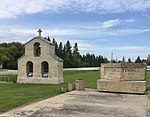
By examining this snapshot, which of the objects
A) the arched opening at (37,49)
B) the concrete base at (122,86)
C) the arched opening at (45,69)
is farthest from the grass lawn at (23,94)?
the arched opening at (37,49)

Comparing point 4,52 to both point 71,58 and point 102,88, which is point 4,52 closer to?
point 71,58

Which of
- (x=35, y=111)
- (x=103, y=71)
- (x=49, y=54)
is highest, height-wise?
(x=49, y=54)

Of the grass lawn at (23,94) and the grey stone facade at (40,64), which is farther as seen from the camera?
the grey stone facade at (40,64)

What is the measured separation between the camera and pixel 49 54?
28328 millimetres

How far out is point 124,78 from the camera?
20.9 m

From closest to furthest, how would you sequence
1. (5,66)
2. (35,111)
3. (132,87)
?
1. (35,111)
2. (132,87)
3. (5,66)

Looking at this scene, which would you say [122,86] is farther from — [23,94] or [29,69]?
[29,69]

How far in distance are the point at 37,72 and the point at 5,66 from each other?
4941 cm

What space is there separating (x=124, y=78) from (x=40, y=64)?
34.5 feet

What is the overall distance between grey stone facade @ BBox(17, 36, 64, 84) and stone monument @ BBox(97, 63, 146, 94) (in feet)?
25.4

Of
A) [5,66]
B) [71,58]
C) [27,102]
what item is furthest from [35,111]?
[71,58]

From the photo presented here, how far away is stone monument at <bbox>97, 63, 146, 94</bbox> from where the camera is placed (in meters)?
20.3

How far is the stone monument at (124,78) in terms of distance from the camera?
20.3 m

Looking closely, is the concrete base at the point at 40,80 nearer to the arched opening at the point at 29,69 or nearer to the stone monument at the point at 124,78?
the arched opening at the point at 29,69
